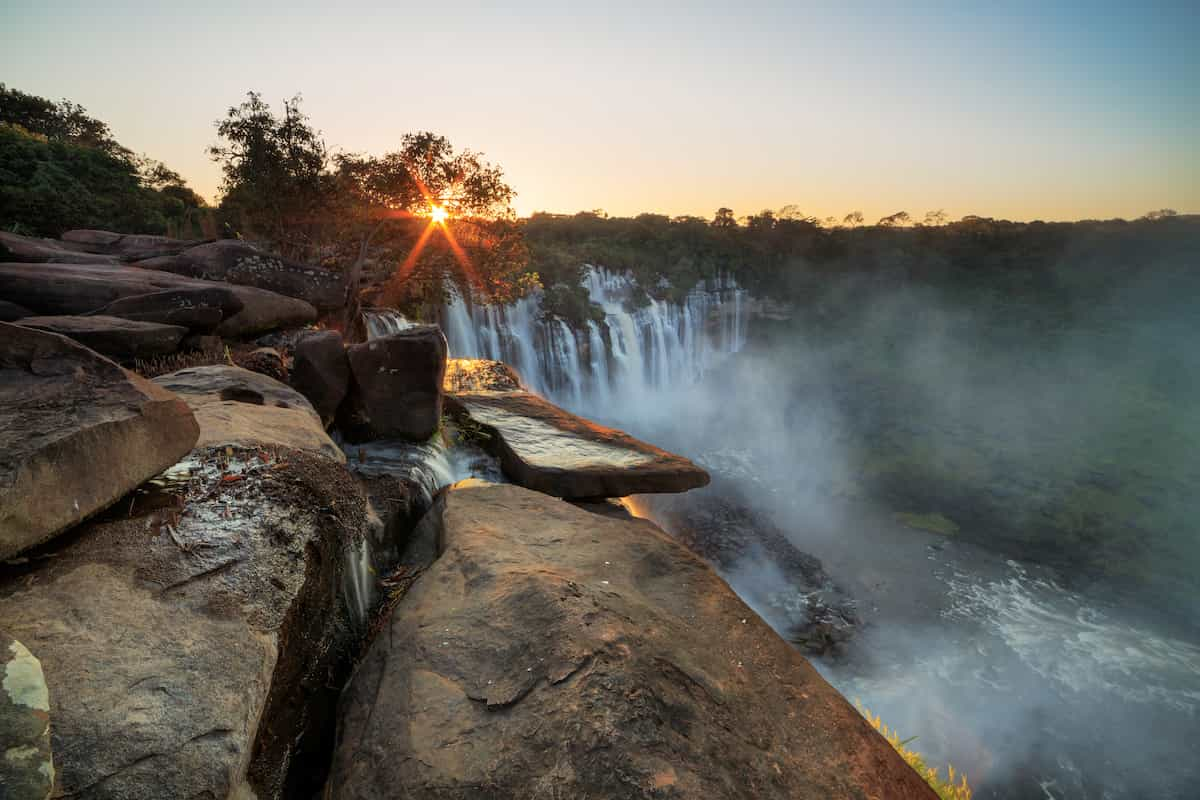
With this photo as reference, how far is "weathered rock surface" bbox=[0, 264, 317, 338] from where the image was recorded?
21.0ft

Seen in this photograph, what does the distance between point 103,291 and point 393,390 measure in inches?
207

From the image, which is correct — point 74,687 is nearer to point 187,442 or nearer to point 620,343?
point 187,442

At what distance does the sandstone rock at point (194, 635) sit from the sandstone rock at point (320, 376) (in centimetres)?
263

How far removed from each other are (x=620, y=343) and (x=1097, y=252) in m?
36.9

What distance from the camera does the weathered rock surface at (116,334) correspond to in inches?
204

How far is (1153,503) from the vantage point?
64.1 ft

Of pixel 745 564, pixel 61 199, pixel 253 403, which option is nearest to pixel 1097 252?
pixel 745 564

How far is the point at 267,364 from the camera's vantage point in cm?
598

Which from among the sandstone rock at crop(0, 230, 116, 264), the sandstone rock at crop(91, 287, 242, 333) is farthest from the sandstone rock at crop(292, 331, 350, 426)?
the sandstone rock at crop(0, 230, 116, 264)

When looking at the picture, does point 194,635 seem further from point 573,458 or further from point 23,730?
point 573,458

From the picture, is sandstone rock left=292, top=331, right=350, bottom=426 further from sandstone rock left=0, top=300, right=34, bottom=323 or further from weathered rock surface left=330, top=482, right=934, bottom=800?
sandstone rock left=0, top=300, right=34, bottom=323

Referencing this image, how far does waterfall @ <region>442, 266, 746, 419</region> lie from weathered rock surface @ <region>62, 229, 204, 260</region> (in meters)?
7.19

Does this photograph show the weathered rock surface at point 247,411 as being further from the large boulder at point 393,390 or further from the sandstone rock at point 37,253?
the sandstone rock at point 37,253

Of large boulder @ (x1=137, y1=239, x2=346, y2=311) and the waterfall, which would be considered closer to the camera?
large boulder @ (x1=137, y1=239, x2=346, y2=311)
